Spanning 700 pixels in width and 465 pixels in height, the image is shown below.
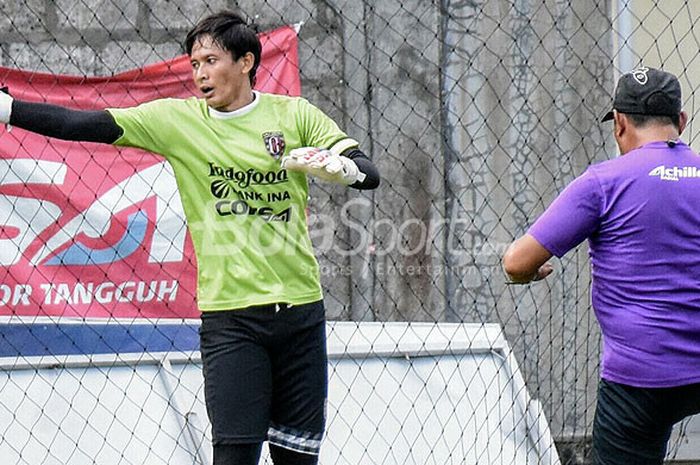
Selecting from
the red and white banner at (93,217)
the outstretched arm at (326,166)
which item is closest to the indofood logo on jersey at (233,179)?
the outstretched arm at (326,166)

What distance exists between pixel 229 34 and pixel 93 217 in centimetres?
210

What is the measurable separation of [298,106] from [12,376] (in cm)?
156

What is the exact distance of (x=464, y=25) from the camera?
6406mm

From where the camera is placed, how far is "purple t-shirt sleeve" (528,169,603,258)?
11.7 feet

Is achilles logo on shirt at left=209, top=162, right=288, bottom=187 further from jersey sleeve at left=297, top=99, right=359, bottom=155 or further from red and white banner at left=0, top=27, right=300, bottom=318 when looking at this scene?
red and white banner at left=0, top=27, right=300, bottom=318

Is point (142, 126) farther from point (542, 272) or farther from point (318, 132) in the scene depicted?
point (542, 272)

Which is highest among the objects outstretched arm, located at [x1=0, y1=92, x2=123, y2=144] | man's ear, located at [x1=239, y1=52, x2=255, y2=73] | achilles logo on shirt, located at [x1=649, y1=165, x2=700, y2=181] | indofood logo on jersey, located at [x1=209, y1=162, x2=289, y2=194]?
man's ear, located at [x1=239, y1=52, x2=255, y2=73]

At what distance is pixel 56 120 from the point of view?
379 centimetres

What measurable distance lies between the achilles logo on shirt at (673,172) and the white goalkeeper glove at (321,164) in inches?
32.4

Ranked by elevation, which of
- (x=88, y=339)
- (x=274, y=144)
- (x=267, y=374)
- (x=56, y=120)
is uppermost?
(x=56, y=120)

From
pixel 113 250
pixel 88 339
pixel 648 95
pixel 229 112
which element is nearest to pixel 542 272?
pixel 648 95

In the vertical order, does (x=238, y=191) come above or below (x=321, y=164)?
below

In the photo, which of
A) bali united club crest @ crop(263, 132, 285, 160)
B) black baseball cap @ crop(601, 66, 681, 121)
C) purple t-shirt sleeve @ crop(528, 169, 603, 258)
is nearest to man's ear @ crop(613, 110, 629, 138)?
black baseball cap @ crop(601, 66, 681, 121)

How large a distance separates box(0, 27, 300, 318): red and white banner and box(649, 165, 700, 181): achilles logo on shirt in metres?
2.78
